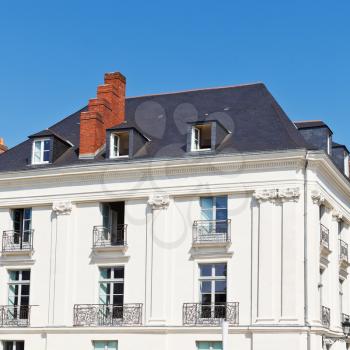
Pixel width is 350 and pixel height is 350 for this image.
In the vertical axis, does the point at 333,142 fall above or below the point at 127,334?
above

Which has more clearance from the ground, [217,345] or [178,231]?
[178,231]

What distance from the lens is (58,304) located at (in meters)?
33.3

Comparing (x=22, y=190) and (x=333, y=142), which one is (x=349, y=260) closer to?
(x=333, y=142)

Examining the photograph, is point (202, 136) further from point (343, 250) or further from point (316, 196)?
point (343, 250)

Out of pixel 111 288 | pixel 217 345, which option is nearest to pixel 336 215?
pixel 217 345

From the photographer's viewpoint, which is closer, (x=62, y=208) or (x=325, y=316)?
(x=325, y=316)

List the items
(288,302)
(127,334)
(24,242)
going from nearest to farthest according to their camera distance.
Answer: (288,302)
(127,334)
(24,242)

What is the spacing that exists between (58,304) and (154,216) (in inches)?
205

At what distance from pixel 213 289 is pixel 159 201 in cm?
395

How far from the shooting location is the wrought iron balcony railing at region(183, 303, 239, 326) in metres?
30.6

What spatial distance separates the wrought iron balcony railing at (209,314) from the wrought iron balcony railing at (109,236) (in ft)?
12.6

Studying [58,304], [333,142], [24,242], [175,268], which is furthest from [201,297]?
[333,142]

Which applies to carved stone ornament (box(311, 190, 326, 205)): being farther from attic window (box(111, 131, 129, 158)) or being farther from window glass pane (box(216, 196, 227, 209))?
attic window (box(111, 131, 129, 158))

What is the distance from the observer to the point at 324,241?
3262cm
